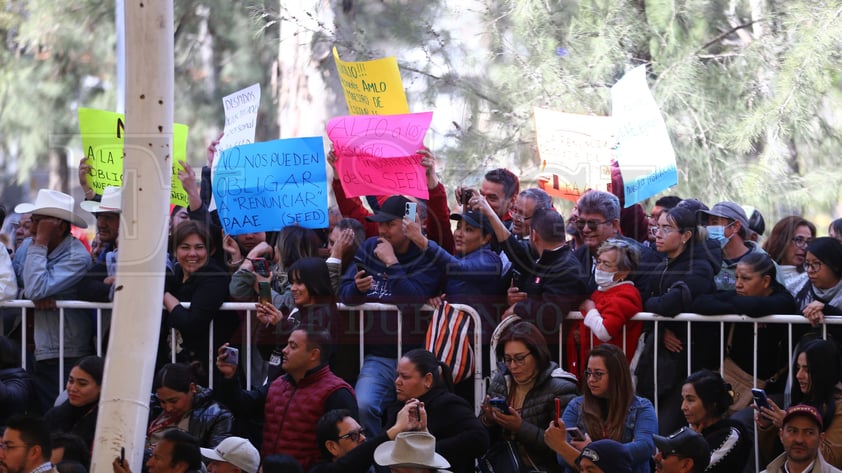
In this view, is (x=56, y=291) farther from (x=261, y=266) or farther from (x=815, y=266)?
(x=815, y=266)

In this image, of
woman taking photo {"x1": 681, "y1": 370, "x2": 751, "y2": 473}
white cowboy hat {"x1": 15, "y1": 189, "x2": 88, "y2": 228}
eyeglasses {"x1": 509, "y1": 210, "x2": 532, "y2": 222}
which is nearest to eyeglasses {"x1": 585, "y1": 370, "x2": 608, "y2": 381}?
woman taking photo {"x1": 681, "y1": 370, "x2": 751, "y2": 473}

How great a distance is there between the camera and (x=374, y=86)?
8633 mm

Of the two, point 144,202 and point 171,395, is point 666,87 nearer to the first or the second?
point 171,395

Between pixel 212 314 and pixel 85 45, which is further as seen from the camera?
pixel 85 45

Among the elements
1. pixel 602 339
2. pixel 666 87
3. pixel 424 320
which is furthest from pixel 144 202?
pixel 666 87

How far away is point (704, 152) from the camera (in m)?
12.5

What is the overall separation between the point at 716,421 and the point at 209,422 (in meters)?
2.71

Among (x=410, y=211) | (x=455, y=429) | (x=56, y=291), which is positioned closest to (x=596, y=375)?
(x=455, y=429)

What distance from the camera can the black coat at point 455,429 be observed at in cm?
666

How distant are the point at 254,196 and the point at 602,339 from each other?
2.39 metres

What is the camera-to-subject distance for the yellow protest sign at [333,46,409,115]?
855 cm

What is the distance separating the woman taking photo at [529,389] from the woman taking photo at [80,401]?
2.19 metres

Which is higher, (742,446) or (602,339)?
(602,339)

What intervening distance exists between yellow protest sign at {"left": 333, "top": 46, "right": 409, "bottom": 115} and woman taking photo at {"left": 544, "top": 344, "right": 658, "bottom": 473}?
2516mm
